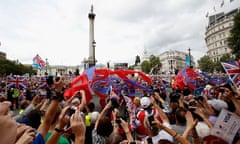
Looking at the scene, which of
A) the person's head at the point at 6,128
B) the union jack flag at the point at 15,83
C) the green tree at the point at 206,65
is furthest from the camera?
the green tree at the point at 206,65

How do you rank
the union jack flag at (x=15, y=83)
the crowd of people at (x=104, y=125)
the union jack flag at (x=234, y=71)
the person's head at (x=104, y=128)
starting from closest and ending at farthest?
the crowd of people at (x=104, y=125) → the person's head at (x=104, y=128) → the union jack flag at (x=234, y=71) → the union jack flag at (x=15, y=83)

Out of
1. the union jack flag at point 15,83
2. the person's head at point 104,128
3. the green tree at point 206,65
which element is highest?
the green tree at point 206,65

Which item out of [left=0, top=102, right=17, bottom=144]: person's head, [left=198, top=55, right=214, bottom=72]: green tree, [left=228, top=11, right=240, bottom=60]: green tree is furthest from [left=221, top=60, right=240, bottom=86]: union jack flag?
[left=198, top=55, right=214, bottom=72]: green tree

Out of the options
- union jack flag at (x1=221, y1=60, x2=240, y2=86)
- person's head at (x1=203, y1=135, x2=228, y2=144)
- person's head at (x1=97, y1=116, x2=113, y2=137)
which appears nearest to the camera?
person's head at (x1=203, y1=135, x2=228, y2=144)

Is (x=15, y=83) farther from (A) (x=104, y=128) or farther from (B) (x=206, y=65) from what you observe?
(B) (x=206, y=65)

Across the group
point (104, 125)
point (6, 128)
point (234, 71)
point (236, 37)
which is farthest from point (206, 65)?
point (6, 128)

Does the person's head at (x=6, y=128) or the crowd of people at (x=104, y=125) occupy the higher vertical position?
the person's head at (x=6, y=128)

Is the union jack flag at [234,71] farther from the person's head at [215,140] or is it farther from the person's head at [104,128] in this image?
the person's head at [104,128]

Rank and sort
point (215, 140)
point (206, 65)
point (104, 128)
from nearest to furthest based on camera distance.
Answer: point (215, 140), point (104, 128), point (206, 65)

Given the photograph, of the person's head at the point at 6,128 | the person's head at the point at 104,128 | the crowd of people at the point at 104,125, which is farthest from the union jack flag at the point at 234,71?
the person's head at the point at 6,128

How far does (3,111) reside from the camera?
1.21 meters

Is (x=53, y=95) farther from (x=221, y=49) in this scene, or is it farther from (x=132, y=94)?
(x=221, y=49)

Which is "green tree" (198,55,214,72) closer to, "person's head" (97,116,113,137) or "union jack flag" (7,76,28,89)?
"union jack flag" (7,76,28,89)

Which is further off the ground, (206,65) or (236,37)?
(236,37)
